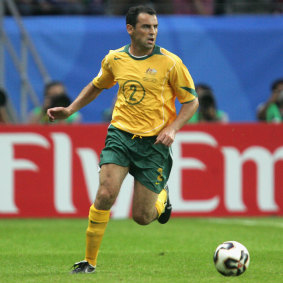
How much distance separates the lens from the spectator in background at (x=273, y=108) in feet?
47.8

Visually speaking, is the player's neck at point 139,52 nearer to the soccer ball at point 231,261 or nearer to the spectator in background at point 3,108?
the soccer ball at point 231,261

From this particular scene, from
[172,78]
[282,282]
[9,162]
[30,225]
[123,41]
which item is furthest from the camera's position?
[123,41]

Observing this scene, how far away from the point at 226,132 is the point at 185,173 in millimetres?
943

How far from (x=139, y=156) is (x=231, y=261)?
142cm

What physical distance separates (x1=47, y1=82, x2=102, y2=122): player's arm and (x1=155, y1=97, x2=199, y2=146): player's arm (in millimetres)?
915

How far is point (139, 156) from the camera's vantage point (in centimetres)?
811

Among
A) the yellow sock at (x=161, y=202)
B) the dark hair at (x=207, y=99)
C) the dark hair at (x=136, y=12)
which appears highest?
the dark hair at (x=136, y=12)

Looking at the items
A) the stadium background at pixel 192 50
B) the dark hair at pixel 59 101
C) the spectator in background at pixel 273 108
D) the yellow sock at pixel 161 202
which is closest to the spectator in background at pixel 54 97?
the dark hair at pixel 59 101

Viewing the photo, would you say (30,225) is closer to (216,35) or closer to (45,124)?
(45,124)

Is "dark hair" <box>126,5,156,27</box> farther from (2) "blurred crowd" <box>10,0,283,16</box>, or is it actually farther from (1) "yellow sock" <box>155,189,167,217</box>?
(2) "blurred crowd" <box>10,0,283,16</box>

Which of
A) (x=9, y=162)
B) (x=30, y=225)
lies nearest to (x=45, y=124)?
(x=9, y=162)

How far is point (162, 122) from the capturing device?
8156mm

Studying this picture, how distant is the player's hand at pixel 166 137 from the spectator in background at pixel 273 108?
712 cm

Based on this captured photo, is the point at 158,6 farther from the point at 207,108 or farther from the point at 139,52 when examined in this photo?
the point at 139,52
